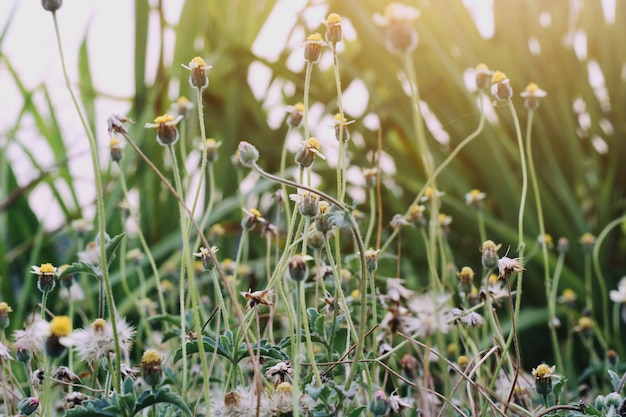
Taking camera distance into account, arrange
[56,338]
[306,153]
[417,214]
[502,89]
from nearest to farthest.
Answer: [56,338]
[306,153]
[502,89]
[417,214]

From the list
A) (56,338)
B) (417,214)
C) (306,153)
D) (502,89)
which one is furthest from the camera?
(417,214)

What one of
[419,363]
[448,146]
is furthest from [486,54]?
[419,363]

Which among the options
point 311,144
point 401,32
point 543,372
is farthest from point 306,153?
point 543,372

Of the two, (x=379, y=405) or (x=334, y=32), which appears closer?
(x=379, y=405)

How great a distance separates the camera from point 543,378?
494 millimetres

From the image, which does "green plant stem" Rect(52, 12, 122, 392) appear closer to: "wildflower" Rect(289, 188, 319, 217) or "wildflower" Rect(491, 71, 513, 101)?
"wildflower" Rect(289, 188, 319, 217)

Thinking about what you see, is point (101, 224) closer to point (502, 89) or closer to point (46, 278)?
point (46, 278)

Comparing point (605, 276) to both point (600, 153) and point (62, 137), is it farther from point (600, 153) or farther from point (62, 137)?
point (62, 137)

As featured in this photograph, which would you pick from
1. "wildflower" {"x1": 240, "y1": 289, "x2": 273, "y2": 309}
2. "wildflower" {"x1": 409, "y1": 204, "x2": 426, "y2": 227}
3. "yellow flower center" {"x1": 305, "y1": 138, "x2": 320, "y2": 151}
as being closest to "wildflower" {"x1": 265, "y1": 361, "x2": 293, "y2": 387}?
"wildflower" {"x1": 240, "y1": 289, "x2": 273, "y2": 309}

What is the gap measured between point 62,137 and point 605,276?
56.5 inches

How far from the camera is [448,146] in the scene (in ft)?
5.41

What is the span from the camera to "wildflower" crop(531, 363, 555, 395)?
491mm

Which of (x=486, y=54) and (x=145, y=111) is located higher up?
(x=486, y=54)

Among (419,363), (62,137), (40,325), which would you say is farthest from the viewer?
(62,137)
